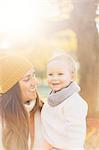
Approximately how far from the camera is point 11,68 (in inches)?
71.5

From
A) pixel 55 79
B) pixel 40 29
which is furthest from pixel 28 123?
pixel 40 29

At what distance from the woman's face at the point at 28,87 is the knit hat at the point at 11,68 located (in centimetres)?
3

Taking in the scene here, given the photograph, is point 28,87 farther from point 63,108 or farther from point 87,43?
point 87,43

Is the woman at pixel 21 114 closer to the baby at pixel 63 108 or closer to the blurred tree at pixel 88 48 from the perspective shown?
the baby at pixel 63 108

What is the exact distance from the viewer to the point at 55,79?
1844 mm

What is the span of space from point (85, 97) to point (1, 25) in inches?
17.4

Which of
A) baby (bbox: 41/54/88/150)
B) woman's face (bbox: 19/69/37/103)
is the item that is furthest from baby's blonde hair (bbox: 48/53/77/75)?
woman's face (bbox: 19/69/37/103)

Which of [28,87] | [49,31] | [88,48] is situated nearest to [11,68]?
[28,87]

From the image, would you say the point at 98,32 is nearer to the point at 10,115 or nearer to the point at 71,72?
the point at 71,72

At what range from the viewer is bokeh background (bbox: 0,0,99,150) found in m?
1.84

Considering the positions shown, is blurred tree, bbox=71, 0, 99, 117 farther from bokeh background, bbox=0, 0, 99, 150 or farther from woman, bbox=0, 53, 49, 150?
woman, bbox=0, 53, 49, 150

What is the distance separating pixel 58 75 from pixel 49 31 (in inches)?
7.0

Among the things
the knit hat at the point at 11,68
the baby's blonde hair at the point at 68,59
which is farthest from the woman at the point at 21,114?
the baby's blonde hair at the point at 68,59

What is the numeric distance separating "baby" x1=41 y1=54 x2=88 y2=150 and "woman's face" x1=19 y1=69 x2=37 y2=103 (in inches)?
2.4
